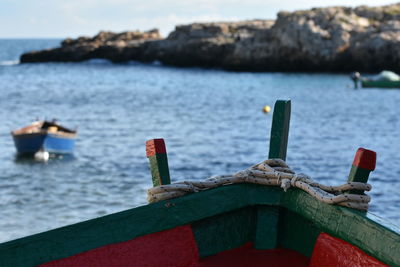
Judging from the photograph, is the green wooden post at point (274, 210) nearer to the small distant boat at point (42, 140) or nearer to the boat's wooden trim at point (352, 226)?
the boat's wooden trim at point (352, 226)

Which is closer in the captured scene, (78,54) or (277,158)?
(277,158)

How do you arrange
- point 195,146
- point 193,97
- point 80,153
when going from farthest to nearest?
point 193,97
point 195,146
point 80,153

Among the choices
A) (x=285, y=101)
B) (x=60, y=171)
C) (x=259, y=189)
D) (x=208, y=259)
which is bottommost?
(x=60, y=171)

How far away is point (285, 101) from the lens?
3.88m

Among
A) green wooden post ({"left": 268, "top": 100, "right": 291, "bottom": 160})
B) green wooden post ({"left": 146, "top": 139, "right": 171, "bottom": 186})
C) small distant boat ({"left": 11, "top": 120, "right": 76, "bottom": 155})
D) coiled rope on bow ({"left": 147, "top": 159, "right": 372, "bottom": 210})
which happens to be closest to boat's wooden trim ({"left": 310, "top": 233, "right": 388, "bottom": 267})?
coiled rope on bow ({"left": 147, "top": 159, "right": 372, "bottom": 210})

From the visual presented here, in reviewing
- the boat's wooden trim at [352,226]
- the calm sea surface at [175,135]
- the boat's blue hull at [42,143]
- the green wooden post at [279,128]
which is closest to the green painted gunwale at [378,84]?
the calm sea surface at [175,135]

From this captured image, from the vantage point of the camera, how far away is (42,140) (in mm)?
20375

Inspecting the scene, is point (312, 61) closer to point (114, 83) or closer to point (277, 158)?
point (114, 83)

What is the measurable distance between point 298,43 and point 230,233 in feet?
210

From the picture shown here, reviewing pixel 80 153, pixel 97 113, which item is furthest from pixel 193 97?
pixel 80 153

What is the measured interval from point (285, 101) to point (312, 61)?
62.9m

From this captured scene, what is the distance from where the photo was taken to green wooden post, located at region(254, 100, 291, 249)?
3.73 meters

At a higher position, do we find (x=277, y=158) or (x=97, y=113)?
(x=277, y=158)

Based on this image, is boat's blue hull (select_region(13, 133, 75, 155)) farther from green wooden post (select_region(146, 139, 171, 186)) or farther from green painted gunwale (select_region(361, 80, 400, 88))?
green painted gunwale (select_region(361, 80, 400, 88))
